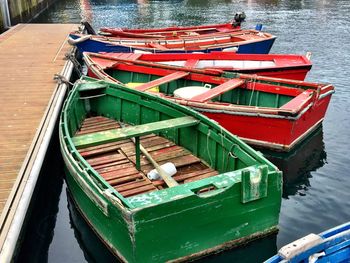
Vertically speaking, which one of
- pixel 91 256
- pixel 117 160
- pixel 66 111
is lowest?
pixel 91 256

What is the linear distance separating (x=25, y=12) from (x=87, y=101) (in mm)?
21532

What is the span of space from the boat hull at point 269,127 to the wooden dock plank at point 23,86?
13.0ft

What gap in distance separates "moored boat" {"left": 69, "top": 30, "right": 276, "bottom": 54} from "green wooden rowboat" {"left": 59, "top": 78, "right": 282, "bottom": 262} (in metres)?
7.49

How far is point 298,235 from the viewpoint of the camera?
701 cm

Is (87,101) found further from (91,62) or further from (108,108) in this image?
(91,62)

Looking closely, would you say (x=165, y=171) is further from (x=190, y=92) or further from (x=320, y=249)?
(x=190, y=92)

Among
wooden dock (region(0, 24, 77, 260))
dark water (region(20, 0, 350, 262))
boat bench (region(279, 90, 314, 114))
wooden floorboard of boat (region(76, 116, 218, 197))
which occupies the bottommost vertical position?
dark water (region(20, 0, 350, 262))

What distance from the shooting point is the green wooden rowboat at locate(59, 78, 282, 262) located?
17.2 feet

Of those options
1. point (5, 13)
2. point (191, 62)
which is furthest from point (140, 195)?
point (5, 13)

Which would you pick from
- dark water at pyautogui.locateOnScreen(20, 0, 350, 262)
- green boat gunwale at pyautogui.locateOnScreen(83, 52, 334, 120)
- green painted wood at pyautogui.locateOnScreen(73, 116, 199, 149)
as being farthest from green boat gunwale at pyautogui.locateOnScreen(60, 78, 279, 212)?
green boat gunwale at pyautogui.locateOnScreen(83, 52, 334, 120)

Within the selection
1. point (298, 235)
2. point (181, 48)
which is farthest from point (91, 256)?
point (181, 48)

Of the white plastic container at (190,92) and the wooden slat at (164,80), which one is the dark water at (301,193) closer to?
the white plastic container at (190,92)

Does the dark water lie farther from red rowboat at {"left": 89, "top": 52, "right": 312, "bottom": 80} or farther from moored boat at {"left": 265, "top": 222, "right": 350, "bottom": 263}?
moored boat at {"left": 265, "top": 222, "right": 350, "bottom": 263}

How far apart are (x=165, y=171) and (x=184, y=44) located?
10.6 meters
